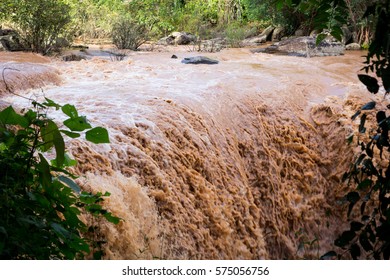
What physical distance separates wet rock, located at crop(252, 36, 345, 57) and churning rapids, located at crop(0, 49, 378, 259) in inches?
167

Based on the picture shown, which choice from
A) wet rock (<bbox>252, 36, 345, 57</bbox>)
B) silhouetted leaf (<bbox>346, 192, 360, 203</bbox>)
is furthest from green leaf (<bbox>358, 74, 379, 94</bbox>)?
wet rock (<bbox>252, 36, 345, 57</bbox>)

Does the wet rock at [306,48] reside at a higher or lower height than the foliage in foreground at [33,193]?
lower

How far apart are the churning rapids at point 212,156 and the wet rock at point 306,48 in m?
4.23

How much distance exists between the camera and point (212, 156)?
3.90 meters

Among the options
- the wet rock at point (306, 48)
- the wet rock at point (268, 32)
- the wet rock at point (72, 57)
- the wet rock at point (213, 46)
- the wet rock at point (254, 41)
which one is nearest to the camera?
the wet rock at point (72, 57)

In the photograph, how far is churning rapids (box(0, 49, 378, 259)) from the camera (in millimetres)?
3057

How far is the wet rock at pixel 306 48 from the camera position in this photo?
10.5 meters

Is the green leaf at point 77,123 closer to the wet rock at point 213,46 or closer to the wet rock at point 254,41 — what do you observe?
the wet rock at point 213,46

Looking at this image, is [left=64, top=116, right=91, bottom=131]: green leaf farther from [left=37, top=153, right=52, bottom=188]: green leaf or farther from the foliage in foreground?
[left=37, top=153, right=52, bottom=188]: green leaf

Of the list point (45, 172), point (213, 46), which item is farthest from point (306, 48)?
point (45, 172)

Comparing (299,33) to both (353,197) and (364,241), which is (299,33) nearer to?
(353,197)

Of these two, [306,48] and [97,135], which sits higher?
[97,135]

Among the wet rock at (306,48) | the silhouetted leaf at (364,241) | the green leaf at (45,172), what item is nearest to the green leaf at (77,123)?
the green leaf at (45,172)

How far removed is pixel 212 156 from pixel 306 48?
25.7 ft
